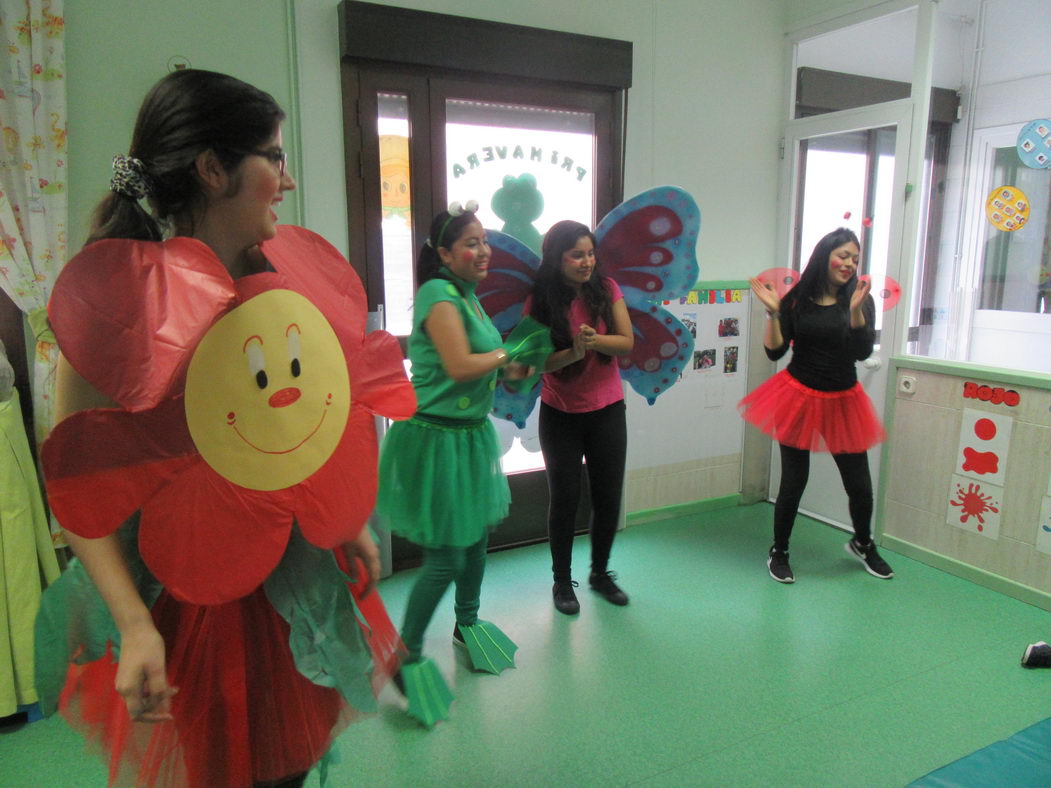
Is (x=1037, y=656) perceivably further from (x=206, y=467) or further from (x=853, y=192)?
(x=206, y=467)

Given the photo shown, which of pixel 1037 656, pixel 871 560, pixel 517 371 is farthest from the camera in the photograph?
pixel 871 560

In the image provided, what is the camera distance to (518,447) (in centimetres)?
338

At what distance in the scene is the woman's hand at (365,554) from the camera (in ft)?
3.66

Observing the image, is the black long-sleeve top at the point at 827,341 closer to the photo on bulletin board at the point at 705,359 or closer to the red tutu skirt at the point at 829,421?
the red tutu skirt at the point at 829,421

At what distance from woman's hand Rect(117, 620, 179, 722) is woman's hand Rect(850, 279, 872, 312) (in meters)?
2.83

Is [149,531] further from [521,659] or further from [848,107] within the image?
[848,107]

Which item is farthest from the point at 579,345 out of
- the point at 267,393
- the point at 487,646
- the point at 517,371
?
the point at 267,393

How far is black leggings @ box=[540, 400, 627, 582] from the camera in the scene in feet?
8.66

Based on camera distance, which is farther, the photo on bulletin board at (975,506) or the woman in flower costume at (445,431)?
the photo on bulletin board at (975,506)

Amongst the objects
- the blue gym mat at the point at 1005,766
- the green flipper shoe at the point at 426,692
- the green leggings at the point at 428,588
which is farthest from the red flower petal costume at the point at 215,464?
the blue gym mat at the point at 1005,766

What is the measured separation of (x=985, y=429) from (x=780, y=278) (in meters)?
1.08

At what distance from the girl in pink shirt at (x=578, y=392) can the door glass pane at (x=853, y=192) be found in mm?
1536

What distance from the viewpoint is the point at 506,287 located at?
8.35 feet

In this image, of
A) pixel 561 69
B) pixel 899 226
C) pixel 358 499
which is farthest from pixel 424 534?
pixel 899 226
